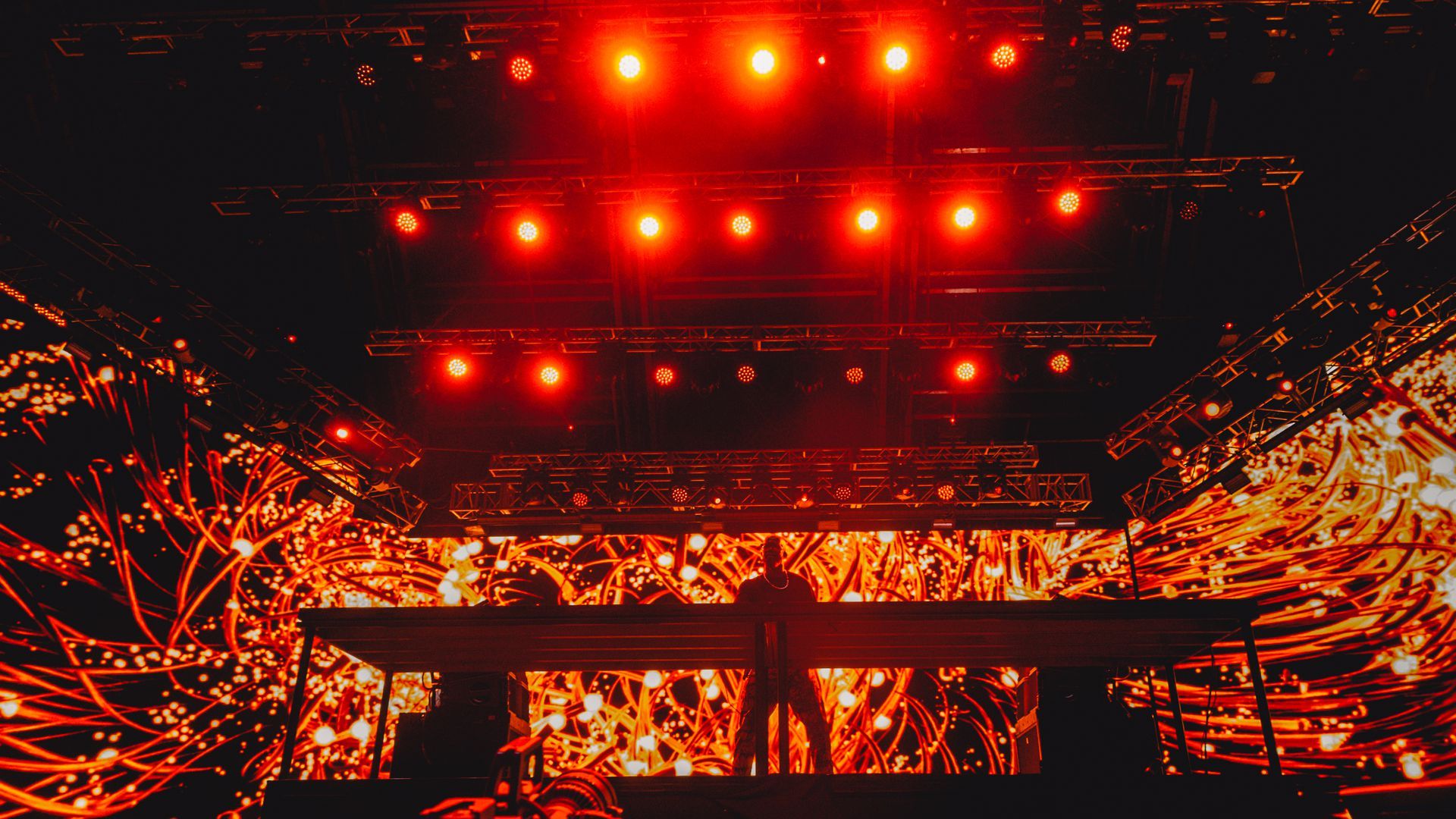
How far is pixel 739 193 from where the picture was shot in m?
5.50

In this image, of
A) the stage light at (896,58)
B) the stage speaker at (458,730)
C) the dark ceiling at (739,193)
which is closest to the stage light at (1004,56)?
the dark ceiling at (739,193)

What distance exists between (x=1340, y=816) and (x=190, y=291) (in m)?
7.07

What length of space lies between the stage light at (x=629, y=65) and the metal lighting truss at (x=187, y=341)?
3174 millimetres

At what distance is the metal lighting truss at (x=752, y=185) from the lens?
5.25m

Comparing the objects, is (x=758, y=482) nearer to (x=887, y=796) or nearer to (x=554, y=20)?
(x=887, y=796)

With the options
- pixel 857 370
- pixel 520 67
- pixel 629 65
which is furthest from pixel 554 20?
pixel 857 370

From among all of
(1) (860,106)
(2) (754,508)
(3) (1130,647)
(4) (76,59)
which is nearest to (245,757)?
(2) (754,508)

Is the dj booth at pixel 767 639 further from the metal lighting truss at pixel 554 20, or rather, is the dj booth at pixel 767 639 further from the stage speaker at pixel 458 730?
the metal lighting truss at pixel 554 20

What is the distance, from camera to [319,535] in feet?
23.9

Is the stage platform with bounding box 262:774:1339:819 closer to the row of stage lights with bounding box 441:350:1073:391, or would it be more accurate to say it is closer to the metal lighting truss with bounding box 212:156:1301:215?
the row of stage lights with bounding box 441:350:1073:391

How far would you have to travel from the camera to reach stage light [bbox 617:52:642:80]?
4879mm

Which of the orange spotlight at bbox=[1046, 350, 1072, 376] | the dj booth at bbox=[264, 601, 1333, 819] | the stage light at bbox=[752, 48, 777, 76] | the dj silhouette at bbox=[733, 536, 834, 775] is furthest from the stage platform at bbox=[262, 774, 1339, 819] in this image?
the stage light at bbox=[752, 48, 777, 76]

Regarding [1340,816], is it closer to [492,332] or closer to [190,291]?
[492,332]

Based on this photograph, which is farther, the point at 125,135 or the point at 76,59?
the point at 125,135
